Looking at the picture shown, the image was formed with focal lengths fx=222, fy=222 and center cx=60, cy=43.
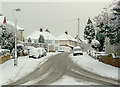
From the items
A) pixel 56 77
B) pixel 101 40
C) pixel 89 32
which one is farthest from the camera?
pixel 89 32

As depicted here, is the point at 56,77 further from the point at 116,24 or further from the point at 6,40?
the point at 6,40

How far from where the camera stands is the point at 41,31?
407ft

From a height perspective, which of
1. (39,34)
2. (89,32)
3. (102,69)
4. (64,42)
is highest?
(39,34)

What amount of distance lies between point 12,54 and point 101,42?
21.7 metres

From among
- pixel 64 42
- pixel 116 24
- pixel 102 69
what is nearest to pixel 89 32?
pixel 64 42

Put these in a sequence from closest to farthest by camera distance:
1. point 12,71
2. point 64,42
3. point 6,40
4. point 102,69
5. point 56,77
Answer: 1. point 56,77
2. point 12,71
3. point 102,69
4. point 6,40
5. point 64,42

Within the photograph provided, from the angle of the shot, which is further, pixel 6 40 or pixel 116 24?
pixel 6 40

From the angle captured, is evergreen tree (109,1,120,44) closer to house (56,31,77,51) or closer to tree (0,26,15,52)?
tree (0,26,15,52)

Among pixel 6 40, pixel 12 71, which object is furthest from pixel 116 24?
pixel 6 40

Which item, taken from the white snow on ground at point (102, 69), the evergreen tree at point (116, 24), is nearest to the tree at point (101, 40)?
the white snow on ground at point (102, 69)

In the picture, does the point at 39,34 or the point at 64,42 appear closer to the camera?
the point at 64,42

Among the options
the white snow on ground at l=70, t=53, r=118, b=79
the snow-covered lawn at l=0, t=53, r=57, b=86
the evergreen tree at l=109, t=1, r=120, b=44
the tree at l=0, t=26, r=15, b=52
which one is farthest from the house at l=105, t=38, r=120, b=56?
the tree at l=0, t=26, r=15, b=52

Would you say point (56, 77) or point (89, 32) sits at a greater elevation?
point (89, 32)

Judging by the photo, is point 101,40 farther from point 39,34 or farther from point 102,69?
point 39,34
